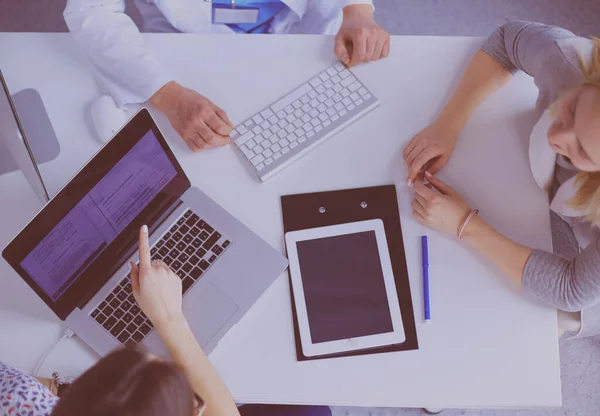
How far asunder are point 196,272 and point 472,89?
597mm

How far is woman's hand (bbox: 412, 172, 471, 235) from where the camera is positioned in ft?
3.25

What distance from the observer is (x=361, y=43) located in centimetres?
110

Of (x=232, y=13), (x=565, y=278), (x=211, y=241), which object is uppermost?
(x=232, y=13)

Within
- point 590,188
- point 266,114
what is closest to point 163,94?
point 266,114

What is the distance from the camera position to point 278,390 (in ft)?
3.08

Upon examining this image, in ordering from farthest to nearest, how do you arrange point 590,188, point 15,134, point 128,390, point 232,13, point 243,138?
point 232,13, point 243,138, point 590,188, point 15,134, point 128,390

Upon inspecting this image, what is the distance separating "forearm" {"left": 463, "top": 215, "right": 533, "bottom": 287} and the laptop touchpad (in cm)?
42

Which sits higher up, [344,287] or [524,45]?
[524,45]

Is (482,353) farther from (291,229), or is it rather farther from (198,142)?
(198,142)

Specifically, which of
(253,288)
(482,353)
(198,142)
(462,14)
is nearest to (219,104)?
(198,142)

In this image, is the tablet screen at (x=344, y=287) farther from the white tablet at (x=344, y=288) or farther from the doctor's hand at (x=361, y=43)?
the doctor's hand at (x=361, y=43)

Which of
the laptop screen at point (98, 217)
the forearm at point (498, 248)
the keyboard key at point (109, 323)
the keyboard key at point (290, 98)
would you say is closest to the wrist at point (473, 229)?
the forearm at point (498, 248)

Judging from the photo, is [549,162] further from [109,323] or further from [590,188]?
[109,323]

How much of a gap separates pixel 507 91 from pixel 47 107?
87 centimetres
